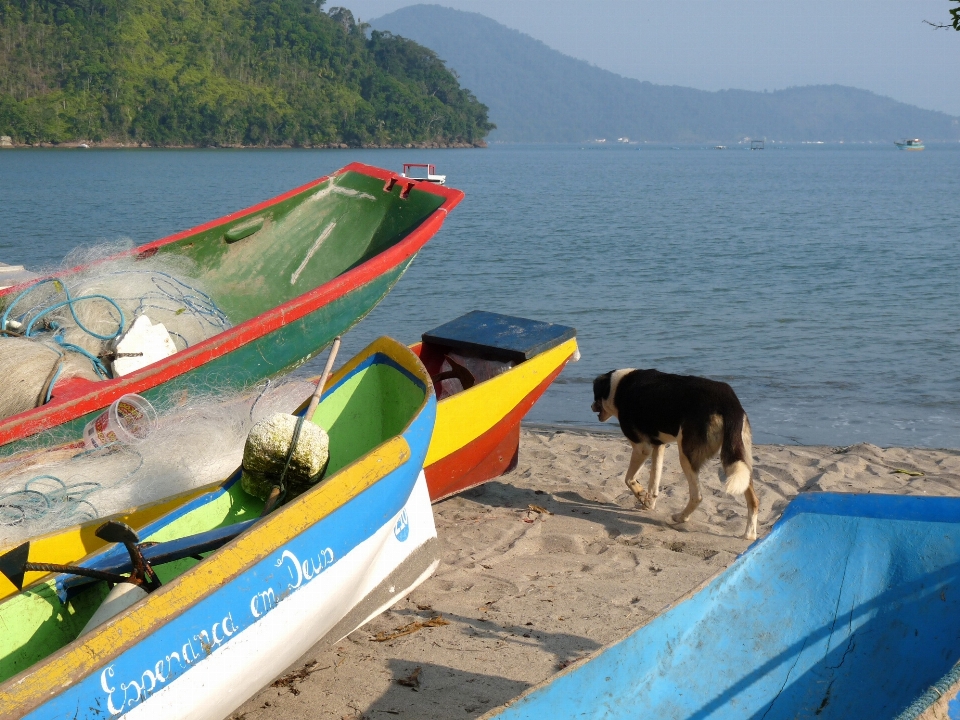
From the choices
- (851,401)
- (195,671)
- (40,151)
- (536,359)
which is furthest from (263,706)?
(40,151)

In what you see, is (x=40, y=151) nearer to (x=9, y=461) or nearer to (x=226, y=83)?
(x=226, y=83)

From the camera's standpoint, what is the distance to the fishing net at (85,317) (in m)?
6.44

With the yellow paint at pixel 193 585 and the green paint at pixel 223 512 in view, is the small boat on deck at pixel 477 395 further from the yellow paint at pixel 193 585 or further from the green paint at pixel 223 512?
the yellow paint at pixel 193 585

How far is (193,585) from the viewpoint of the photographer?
11.5 ft

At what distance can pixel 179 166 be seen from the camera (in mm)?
76312

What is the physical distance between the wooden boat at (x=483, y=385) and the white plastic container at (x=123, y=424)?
1.80m

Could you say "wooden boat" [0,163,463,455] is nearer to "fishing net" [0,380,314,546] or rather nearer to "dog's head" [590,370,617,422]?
"fishing net" [0,380,314,546]

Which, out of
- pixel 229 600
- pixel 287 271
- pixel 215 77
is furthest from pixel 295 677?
pixel 215 77

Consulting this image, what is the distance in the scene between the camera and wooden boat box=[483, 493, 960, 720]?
3.60 metres

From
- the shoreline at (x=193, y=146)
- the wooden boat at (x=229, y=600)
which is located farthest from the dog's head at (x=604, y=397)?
the shoreline at (x=193, y=146)

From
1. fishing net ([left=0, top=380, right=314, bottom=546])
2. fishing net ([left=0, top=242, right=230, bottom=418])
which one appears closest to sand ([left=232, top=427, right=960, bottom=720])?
fishing net ([left=0, top=380, right=314, bottom=546])

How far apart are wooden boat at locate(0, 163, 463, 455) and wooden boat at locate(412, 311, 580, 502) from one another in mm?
969

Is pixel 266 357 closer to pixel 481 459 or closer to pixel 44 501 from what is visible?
pixel 481 459

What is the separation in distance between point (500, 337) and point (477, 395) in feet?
3.18
